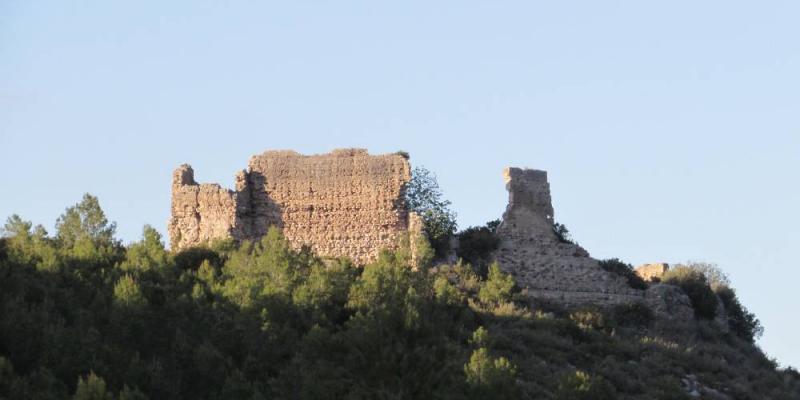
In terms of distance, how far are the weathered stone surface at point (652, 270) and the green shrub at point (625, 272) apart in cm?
212

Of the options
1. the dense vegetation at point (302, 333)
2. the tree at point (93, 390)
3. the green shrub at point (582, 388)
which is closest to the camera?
the tree at point (93, 390)

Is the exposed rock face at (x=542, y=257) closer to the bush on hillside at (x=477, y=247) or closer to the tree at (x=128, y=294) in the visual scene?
the bush on hillside at (x=477, y=247)

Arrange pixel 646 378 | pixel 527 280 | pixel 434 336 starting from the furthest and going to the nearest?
1. pixel 527 280
2. pixel 646 378
3. pixel 434 336

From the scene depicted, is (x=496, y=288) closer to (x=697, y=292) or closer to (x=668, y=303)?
(x=668, y=303)

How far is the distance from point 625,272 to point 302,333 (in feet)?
28.2

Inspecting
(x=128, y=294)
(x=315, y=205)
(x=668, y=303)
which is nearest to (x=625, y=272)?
(x=668, y=303)

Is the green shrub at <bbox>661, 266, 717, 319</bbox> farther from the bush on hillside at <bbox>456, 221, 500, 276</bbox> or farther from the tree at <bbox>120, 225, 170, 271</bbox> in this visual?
the tree at <bbox>120, 225, 170, 271</bbox>

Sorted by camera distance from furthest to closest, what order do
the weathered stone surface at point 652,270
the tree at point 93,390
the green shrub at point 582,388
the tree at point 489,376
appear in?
the weathered stone surface at point 652,270 → the green shrub at point 582,388 → the tree at point 489,376 → the tree at point 93,390

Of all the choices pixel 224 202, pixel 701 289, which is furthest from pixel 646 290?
pixel 224 202

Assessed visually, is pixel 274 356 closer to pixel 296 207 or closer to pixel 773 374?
pixel 296 207

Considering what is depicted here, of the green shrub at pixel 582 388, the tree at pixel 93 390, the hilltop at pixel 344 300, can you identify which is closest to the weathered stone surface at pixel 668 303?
the hilltop at pixel 344 300

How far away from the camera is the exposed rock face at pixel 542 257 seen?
54125mm

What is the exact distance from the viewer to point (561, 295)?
54156mm

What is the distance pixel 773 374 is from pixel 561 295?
4596 mm
